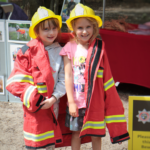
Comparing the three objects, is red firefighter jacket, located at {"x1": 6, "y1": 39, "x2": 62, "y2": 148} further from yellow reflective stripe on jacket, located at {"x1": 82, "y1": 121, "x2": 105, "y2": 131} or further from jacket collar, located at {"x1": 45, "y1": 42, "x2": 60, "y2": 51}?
yellow reflective stripe on jacket, located at {"x1": 82, "y1": 121, "x2": 105, "y2": 131}

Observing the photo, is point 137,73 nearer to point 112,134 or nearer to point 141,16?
point 112,134

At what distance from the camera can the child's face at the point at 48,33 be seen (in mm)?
1959

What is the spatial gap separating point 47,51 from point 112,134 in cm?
96

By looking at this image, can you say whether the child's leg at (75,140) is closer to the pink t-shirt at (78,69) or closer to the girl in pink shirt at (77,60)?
the girl in pink shirt at (77,60)

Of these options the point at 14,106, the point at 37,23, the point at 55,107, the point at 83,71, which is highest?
the point at 37,23

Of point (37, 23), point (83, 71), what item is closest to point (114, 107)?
point (83, 71)

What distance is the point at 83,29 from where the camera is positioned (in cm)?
195

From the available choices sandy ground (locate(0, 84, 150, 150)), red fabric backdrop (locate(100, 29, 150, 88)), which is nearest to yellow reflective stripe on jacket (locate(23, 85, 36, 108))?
sandy ground (locate(0, 84, 150, 150))

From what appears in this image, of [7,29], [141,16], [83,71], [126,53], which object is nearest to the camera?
[83,71]

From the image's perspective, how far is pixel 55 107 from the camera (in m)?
2.08

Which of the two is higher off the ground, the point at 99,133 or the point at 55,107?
the point at 55,107

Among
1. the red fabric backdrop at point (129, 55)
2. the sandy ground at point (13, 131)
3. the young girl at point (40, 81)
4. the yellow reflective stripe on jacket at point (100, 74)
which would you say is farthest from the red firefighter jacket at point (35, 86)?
the red fabric backdrop at point (129, 55)

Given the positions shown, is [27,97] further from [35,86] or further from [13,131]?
[13,131]

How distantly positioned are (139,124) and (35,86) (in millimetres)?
1222
